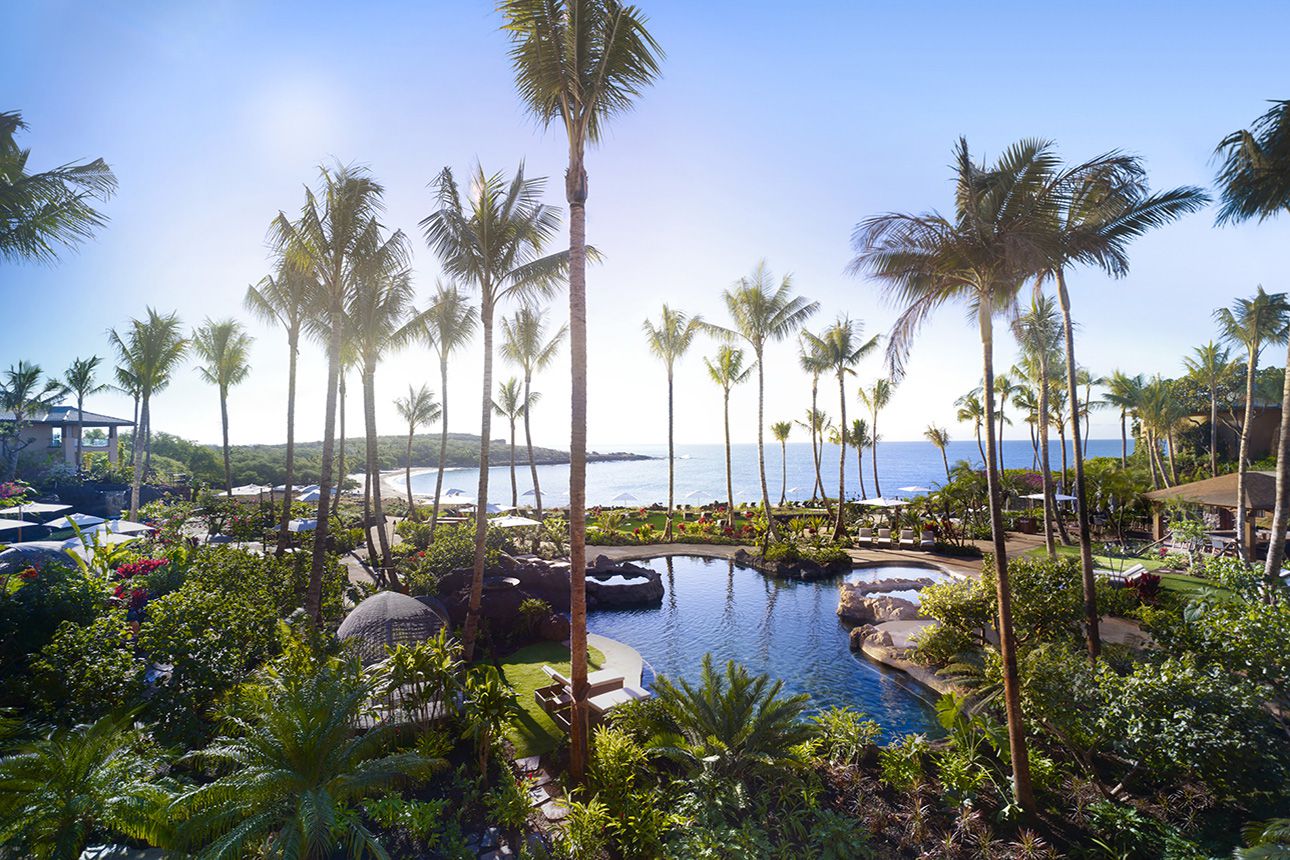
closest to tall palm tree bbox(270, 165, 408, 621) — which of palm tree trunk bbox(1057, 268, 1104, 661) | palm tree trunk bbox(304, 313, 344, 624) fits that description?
palm tree trunk bbox(304, 313, 344, 624)

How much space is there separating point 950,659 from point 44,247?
22216 mm

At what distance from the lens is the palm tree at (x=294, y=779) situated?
199 inches

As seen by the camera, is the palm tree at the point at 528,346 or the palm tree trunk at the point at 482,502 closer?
the palm tree trunk at the point at 482,502

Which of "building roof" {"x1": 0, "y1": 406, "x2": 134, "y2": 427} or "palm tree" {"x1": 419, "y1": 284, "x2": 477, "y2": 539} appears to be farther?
"building roof" {"x1": 0, "y1": 406, "x2": 134, "y2": 427}

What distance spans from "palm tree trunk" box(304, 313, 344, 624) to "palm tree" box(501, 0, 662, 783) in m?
7.66

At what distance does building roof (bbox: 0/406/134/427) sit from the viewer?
37.2 metres

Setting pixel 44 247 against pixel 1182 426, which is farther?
pixel 1182 426

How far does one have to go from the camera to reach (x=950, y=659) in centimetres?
1138

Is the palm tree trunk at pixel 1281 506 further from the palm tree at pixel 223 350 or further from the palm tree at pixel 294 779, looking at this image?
the palm tree at pixel 223 350

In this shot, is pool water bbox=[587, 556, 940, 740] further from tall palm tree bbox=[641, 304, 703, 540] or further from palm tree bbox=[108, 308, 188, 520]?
palm tree bbox=[108, 308, 188, 520]

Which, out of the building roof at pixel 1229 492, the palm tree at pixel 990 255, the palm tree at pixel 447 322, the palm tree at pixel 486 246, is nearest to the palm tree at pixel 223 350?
the palm tree at pixel 447 322

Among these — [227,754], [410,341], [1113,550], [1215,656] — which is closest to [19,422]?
[410,341]

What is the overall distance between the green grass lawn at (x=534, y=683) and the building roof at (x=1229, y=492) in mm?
22535

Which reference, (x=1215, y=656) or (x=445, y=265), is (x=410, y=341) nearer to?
(x=445, y=265)
